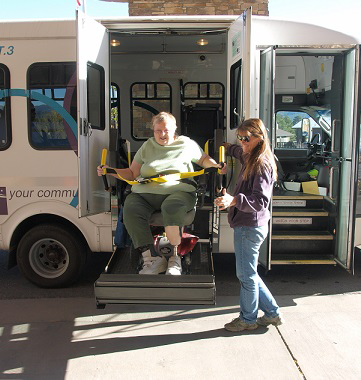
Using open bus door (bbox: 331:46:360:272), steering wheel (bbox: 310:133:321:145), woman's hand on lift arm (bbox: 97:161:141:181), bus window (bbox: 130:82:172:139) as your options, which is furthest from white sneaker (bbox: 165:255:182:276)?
bus window (bbox: 130:82:172:139)

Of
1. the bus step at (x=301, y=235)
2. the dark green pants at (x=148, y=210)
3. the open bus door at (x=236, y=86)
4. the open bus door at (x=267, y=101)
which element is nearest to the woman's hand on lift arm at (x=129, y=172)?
the dark green pants at (x=148, y=210)

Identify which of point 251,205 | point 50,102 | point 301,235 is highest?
point 50,102

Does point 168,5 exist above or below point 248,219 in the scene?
above

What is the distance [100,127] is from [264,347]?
8.58ft

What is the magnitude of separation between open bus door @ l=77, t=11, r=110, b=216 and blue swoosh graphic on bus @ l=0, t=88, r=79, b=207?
271 millimetres

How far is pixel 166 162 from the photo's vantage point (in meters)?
3.87

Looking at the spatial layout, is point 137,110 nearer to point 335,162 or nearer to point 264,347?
point 335,162

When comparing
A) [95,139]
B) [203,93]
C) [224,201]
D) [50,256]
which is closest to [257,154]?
[224,201]

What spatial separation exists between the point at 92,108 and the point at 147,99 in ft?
9.31

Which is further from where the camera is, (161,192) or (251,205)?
(161,192)

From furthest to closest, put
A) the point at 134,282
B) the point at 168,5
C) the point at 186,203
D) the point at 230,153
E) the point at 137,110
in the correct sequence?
the point at 168,5, the point at 137,110, the point at 230,153, the point at 186,203, the point at 134,282

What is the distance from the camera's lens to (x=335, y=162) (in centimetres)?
458

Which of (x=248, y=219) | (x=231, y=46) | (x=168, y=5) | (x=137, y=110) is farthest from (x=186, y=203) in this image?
(x=168, y=5)

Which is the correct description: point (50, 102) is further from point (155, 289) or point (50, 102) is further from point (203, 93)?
point (203, 93)
